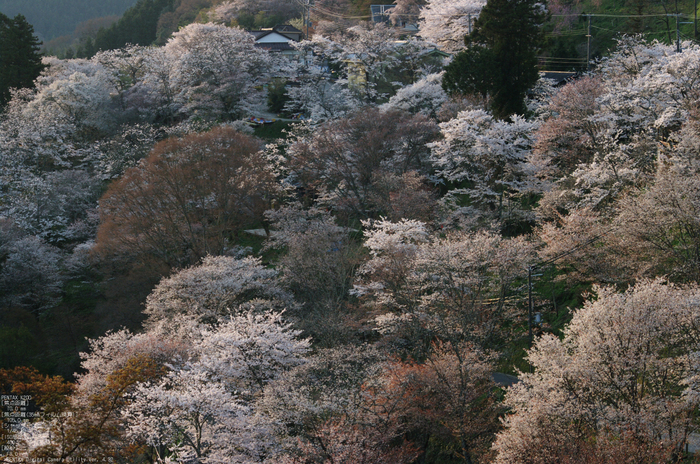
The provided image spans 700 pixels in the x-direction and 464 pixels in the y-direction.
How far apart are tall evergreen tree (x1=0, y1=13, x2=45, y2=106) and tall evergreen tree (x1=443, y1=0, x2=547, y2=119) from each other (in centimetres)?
4153

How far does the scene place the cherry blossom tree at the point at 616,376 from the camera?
40.4 ft

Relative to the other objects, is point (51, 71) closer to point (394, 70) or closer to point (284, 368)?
point (394, 70)

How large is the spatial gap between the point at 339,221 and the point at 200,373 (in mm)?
17341

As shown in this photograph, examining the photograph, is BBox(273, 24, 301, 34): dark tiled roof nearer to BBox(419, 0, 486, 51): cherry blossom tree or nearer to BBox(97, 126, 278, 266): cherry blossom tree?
BBox(419, 0, 486, 51): cherry blossom tree

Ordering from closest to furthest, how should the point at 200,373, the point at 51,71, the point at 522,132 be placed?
the point at 200,373
the point at 522,132
the point at 51,71

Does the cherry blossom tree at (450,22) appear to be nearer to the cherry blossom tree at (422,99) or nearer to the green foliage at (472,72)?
the cherry blossom tree at (422,99)

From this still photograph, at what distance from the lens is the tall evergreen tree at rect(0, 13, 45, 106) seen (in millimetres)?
52375

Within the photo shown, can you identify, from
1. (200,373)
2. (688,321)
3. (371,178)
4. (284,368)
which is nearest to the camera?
(688,321)

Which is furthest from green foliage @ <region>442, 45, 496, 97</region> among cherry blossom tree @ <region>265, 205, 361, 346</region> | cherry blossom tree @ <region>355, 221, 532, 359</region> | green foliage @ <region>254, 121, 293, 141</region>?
green foliage @ <region>254, 121, 293, 141</region>

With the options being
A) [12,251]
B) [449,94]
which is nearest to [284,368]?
[449,94]

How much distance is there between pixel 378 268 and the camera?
22266 millimetres

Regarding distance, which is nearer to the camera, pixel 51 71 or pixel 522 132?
pixel 522 132

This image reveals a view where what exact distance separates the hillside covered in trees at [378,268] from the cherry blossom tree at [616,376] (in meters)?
0.06

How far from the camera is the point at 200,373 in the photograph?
15.7 metres
